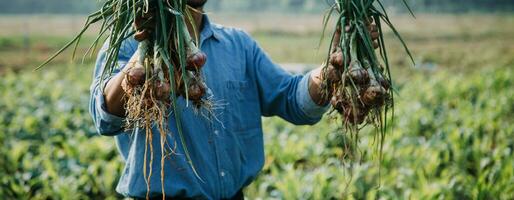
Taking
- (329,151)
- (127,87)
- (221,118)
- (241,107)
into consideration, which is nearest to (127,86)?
(127,87)

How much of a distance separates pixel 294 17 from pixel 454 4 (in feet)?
30.1


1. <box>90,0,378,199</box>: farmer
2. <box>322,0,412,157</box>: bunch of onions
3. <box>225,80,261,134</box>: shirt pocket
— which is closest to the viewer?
<box>322,0,412,157</box>: bunch of onions

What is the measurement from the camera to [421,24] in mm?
32625

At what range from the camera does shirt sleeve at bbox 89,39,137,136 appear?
1994 mm

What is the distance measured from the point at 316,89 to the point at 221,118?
1.21 ft

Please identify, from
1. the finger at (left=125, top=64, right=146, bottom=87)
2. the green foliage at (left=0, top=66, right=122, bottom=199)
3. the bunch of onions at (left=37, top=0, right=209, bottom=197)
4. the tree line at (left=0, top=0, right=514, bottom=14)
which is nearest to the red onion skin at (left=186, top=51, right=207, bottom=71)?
the bunch of onions at (left=37, top=0, right=209, bottom=197)

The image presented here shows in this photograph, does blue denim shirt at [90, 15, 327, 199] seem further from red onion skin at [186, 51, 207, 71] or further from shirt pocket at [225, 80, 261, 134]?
red onion skin at [186, 51, 207, 71]

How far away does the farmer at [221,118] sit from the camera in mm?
2230

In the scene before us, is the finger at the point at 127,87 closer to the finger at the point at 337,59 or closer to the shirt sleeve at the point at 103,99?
the shirt sleeve at the point at 103,99

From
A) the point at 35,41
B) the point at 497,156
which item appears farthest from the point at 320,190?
the point at 35,41

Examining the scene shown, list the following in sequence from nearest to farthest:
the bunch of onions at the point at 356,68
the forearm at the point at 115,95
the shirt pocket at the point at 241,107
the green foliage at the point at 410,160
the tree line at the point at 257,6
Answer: the forearm at the point at 115,95 → the bunch of onions at the point at 356,68 → the shirt pocket at the point at 241,107 → the green foliage at the point at 410,160 → the tree line at the point at 257,6

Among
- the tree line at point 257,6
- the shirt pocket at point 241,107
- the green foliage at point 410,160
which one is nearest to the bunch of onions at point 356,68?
the green foliage at point 410,160

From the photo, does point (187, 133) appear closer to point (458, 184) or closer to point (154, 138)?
point (154, 138)

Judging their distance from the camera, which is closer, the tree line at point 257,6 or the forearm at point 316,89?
the forearm at point 316,89
